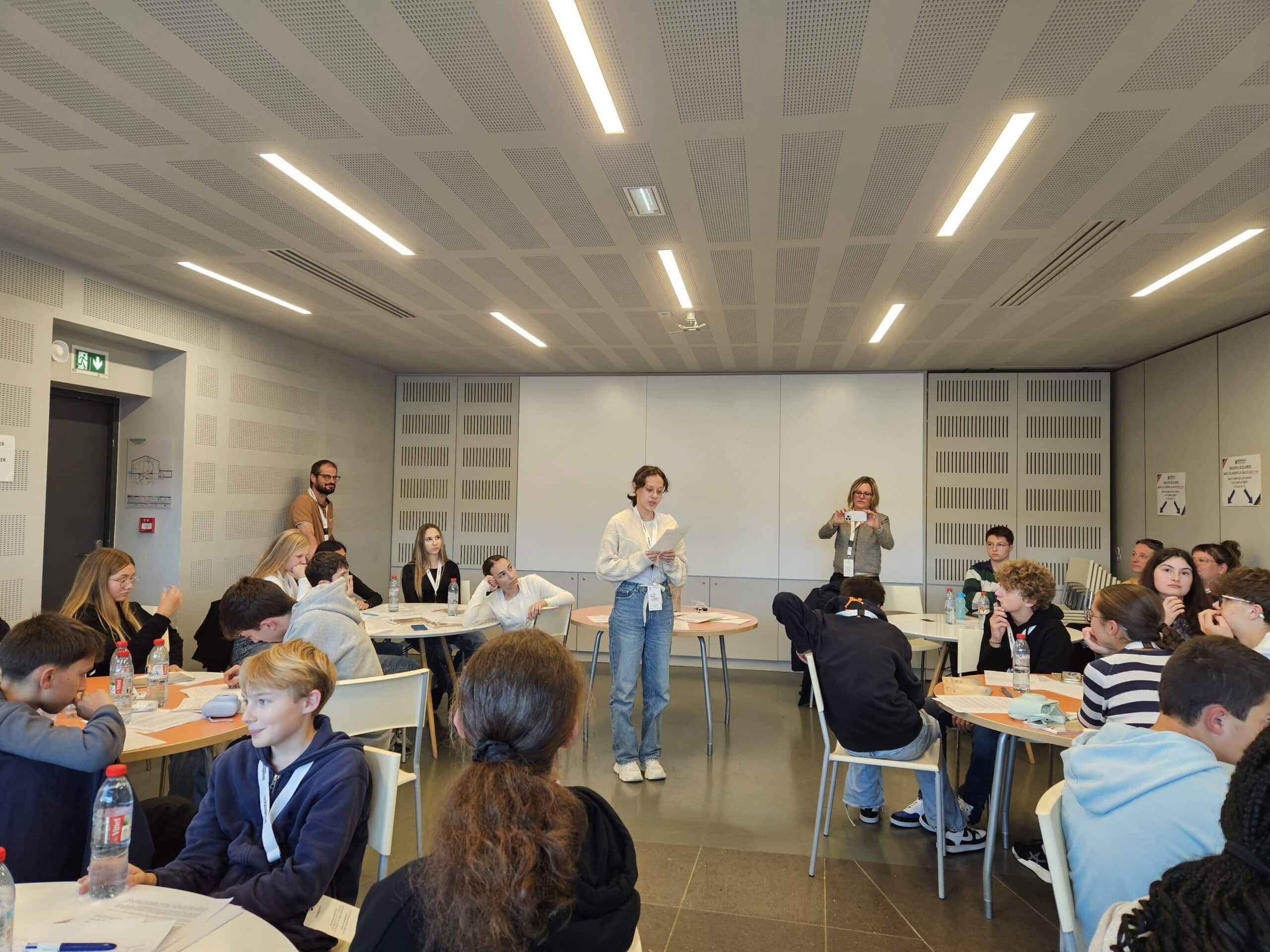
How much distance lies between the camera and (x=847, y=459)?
7.98 meters

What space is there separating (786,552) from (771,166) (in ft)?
17.1

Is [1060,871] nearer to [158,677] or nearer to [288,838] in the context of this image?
[288,838]

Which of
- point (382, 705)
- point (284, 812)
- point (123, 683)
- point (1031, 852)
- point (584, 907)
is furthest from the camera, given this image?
point (1031, 852)

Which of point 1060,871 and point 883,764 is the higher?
point 1060,871

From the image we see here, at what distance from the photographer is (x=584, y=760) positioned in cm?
477

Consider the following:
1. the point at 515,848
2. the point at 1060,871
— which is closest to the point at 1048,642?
the point at 1060,871

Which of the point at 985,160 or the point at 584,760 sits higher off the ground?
the point at 985,160

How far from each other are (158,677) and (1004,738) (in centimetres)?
348

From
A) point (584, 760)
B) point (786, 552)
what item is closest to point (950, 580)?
point (786, 552)

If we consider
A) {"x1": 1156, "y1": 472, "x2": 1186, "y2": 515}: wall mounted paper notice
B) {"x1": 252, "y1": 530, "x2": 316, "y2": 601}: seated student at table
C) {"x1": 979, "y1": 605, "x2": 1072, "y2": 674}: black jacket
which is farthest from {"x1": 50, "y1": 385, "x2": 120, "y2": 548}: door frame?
{"x1": 1156, "y1": 472, "x2": 1186, "y2": 515}: wall mounted paper notice

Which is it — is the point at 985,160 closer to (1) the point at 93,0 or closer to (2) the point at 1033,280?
(2) the point at 1033,280

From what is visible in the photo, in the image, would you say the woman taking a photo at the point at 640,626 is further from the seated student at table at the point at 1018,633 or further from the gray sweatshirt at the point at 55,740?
the gray sweatshirt at the point at 55,740

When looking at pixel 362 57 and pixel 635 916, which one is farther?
pixel 362 57

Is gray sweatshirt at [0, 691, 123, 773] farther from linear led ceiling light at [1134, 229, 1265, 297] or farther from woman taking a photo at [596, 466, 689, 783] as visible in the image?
linear led ceiling light at [1134, 229, 1265, 297]
